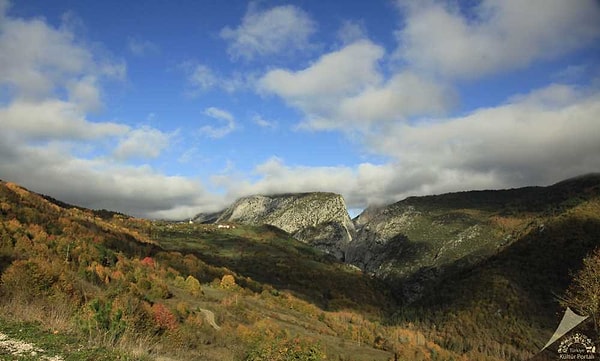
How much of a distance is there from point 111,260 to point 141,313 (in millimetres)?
46476

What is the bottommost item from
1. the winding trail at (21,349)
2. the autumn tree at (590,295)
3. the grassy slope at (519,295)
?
the grassy slope at (519,295)

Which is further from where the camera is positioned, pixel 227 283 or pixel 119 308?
pixel 227 283

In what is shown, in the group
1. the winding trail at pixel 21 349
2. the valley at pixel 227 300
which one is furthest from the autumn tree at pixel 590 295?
the winding trail at pixel 21 349

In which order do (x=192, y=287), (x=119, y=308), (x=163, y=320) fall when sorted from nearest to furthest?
(x=119, y=308), (x=163, y=320), (x=192, y=287)

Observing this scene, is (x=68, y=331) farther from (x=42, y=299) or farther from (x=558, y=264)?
(x=558, y=264)

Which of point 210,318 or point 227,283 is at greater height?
point 210,318

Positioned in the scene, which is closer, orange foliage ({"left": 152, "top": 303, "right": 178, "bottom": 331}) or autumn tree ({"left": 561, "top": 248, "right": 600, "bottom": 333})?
orange foliage ({"left": 152, "top": 303, "right": 178, "bottom": 331})

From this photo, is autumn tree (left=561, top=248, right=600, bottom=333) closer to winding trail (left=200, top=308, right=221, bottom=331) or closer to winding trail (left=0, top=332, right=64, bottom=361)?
winding trail (left=200, top=308, right=221, bottom=331)

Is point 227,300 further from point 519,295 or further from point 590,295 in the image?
point 519,295

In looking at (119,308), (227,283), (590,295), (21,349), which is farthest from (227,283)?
(21,349)

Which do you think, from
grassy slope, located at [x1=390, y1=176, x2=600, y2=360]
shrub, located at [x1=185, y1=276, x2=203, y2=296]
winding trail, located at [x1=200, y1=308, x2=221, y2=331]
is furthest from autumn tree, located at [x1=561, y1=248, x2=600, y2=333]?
grassy slope, located at [x1=390, y1=176, x2=600, y2=360]

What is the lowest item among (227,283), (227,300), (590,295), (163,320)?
(227,283)

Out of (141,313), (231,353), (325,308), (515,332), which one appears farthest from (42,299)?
(515,332)

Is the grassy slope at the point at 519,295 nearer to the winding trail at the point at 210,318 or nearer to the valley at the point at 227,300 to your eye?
the valley at the point at 227,300
